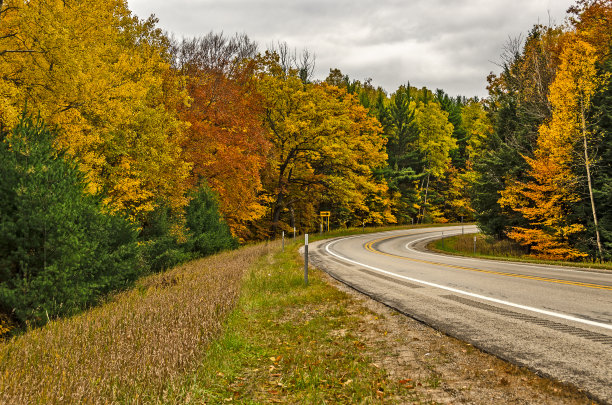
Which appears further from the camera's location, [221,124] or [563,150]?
[221,124]

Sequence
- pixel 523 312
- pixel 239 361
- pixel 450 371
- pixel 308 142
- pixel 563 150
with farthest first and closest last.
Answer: pixel 308 142
pixel 563 150
pixel 523 312
pixel 239 361
pixel 450 371

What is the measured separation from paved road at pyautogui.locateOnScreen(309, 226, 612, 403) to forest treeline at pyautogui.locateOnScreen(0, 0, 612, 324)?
743cm

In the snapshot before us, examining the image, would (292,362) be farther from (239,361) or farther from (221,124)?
(221,124)

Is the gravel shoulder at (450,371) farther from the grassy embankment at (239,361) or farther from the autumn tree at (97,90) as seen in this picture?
the autumn tree at (97,90)

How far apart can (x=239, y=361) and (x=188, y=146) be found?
17098 mm

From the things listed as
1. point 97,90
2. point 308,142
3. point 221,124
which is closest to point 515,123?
point 308,142

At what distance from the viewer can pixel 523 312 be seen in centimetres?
612

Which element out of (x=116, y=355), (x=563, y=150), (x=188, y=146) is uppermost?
(x=188, y=146)

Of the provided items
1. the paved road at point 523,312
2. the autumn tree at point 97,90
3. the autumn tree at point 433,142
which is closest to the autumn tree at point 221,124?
the autumn tree at point 97,90

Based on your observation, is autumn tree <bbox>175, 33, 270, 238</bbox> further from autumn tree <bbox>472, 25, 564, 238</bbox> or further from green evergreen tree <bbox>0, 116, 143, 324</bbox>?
autumn tree <bbox>472, 25, 564, 238</bbox>

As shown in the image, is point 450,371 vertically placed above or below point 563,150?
below

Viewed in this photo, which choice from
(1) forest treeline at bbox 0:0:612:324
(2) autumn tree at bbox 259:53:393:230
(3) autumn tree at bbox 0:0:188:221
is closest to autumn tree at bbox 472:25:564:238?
(1) forest treeline at bbox 0:0:612:324

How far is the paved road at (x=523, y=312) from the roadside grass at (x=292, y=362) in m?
1.43

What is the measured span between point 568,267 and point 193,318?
1377 centimetres
